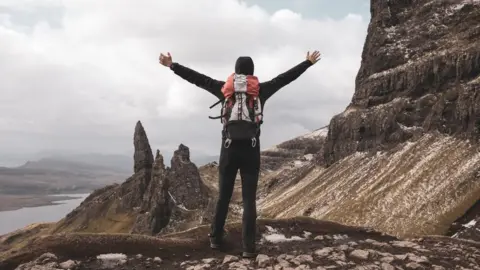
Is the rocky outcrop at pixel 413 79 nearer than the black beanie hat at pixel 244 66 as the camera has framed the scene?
No

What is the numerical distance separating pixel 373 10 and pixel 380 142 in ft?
227

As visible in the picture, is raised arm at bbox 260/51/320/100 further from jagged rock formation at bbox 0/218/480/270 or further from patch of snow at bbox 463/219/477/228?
patch of snow at bbox 463/219/477/228

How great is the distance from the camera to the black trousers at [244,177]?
45.6 ft

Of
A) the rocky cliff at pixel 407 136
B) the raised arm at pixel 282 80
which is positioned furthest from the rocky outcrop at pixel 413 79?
the raised arm at pixel 282 80

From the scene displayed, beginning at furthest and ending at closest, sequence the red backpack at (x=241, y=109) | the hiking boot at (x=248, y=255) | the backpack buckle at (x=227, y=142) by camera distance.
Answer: the hiking boot at (x=248, y=255) → the backpack buckle at (x=227, y=142) → the red backpack at (x=241, y=109)

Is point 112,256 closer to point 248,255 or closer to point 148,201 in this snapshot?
point 248,255

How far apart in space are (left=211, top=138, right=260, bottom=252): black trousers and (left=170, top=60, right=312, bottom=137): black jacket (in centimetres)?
167

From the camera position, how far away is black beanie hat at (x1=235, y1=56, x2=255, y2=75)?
14.2m

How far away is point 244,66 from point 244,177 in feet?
11.9

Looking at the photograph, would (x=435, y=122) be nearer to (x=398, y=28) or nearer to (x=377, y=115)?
(x=377, y=115)

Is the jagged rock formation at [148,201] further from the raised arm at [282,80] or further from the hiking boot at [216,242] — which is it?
the raised arm at [282,80]

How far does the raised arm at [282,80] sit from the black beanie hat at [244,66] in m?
0.63

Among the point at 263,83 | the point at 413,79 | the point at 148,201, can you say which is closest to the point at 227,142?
the point at 263,83

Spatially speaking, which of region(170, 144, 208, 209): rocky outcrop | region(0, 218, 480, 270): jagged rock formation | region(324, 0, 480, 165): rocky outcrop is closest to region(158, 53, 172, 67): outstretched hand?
region(0, 218, 480, 270): jagged rock formation
